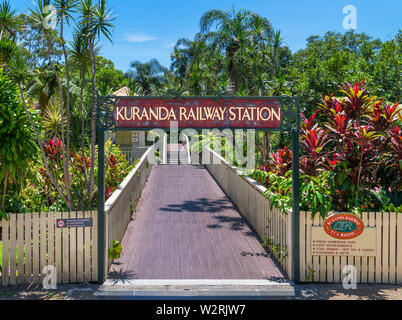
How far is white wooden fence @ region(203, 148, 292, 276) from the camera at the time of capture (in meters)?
7.19

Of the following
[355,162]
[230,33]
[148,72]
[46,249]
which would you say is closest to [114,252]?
[46,249]

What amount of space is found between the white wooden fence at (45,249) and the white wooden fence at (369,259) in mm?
3626

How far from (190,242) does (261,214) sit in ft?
5.83

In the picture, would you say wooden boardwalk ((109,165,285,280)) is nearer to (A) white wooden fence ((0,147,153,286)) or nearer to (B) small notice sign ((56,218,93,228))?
(A) white wooden fence ((0,147,153,286))

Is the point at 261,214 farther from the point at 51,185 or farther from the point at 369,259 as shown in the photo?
the point at 51,185

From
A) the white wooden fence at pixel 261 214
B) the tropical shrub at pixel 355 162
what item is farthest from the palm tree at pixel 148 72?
the tropical shrub at pixel 355 162

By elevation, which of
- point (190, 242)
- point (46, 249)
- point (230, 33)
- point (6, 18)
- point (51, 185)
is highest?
point (230, 33)

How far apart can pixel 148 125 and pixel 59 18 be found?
9.24 ft

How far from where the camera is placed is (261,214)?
30.0 feet

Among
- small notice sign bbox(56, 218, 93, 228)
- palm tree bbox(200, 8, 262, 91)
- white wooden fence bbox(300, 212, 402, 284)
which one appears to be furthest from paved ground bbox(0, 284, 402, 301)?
palm tree bbox(200, 8, 262, 91)

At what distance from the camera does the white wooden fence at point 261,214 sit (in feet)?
23.6

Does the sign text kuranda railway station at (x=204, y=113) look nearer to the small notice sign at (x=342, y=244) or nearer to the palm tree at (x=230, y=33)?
the small notice sign at (x=342, y=244)

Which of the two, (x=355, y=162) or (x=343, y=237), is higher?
(x=355, y=162)

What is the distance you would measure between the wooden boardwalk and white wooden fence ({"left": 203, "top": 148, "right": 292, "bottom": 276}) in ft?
0.72
